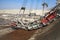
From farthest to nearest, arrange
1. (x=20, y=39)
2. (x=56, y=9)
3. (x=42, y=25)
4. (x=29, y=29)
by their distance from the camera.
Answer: (x=56, y=9) → (x=42, y=25) → (x=29, y=29) → (x=20, y=39)

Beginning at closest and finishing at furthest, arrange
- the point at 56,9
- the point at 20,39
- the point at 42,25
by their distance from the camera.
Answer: the point at 20,39 < the point at 42,25 < the point at 56,9

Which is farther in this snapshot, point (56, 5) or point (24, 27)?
point (56, 5)

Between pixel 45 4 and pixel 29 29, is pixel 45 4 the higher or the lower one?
the higher one

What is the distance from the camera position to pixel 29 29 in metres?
31.0

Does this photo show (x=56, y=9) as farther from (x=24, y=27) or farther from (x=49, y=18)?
(x=24, y=27)

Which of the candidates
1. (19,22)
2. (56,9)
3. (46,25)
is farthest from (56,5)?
(19,22)

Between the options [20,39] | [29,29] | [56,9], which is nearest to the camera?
[20,39]

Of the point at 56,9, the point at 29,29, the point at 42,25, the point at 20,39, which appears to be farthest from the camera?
the point at 56,9

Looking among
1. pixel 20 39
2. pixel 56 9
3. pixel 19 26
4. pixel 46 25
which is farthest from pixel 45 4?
pixel 20 39

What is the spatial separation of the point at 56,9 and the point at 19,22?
703 centimetres

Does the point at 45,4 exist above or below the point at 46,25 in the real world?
above

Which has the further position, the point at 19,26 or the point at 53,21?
the point at 53,21

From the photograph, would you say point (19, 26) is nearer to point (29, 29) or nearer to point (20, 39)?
point (29, 29)

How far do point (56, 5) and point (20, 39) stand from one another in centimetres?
1674
